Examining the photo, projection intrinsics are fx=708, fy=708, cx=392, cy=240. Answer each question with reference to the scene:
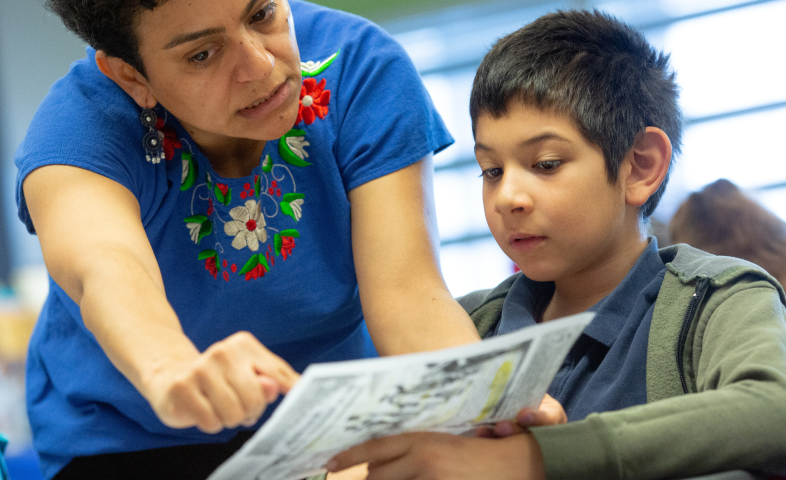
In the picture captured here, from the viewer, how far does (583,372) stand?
2.83 feet

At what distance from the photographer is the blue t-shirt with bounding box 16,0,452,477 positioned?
0.97m

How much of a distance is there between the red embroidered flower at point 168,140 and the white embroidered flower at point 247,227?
0.37ft

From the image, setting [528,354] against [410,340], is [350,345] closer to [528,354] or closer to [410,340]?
[410,340]

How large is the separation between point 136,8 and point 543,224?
557 millimetres

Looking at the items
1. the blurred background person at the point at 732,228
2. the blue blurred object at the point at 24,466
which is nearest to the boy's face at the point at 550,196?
the blurred background person at the point at 732,228

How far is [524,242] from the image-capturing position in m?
0.95

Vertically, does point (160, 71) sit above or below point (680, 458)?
above

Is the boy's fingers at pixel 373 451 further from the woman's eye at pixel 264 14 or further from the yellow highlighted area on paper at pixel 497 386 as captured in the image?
the woman's eye at pixel 264 14

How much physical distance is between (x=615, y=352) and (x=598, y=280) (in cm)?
17

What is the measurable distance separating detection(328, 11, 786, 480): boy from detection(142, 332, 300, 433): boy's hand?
13 cm

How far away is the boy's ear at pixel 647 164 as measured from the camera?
3.18 feet

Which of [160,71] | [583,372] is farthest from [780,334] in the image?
[160,71]

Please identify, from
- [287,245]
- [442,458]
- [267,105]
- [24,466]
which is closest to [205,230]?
[287,245]

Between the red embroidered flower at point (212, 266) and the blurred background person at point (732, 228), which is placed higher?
the red embroidered flower at point (212, 266)
